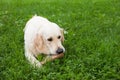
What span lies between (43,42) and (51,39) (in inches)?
7.1

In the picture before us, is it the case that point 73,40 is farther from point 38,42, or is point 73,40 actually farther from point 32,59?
point 32,59

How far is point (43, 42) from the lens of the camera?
5766mm

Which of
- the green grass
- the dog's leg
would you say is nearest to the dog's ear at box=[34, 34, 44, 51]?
the dog's leg

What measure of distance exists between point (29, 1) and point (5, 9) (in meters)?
1.62

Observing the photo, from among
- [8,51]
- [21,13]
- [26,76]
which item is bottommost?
[26,76]

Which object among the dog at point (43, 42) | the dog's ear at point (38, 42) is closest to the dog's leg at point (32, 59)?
the dog at point (43, 42)

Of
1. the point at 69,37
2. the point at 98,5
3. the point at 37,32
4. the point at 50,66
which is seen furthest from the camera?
the point at 98,5

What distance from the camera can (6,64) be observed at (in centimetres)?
569

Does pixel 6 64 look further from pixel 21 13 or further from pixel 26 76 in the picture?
pixel 21 13

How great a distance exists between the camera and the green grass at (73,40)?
5.27 metres

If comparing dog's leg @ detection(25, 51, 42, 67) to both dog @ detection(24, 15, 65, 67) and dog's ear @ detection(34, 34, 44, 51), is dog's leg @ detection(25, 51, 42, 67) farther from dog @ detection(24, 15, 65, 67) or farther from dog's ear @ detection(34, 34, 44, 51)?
dog's ear @ detection(34, 34, 44, 51)

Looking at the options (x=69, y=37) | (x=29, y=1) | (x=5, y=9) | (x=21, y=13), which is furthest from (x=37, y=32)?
(x=29, y=1)

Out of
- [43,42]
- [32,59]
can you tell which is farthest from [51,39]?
[32,59]

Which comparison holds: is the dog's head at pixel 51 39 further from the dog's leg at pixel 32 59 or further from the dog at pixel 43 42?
the dog's leg at pixel 32 59
